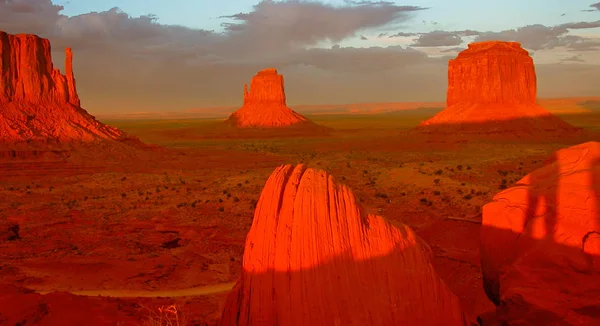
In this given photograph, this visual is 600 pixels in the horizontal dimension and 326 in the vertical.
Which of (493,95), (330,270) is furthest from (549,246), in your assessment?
(493,95)

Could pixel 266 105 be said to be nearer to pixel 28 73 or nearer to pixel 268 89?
pixel 268 89

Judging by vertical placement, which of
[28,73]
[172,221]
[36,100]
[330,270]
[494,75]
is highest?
[28,73]

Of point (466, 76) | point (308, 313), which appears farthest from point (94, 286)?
point (466, 76)

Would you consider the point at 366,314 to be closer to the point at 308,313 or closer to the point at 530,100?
the point at 308,313

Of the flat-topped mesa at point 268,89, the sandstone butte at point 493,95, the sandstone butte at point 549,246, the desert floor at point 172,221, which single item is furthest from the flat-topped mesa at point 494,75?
the sandstone butte at point 549,246

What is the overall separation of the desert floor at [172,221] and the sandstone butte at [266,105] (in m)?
68.6

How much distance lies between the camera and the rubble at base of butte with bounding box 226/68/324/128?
113 m

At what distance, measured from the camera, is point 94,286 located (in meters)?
13.9

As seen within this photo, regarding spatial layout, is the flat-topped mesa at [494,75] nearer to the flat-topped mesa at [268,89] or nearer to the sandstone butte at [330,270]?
the flat-topped mesa at [268,89]

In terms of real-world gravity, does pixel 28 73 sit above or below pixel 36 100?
above

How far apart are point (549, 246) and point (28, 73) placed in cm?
4799

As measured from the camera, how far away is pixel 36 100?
46688 mm

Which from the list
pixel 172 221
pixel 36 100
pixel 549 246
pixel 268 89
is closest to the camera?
pixel 549 246

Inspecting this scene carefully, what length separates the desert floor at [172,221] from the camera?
43.8ft
